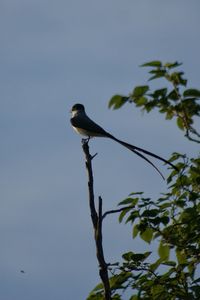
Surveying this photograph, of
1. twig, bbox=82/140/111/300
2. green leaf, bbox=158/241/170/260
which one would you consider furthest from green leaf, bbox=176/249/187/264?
twig, bbox=82/140/111/300

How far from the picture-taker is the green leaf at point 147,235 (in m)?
7.35

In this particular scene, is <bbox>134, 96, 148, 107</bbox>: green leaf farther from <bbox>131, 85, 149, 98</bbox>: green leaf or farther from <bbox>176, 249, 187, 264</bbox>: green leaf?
<bbox>176, 249, 187, 264</bbox>: green leaf

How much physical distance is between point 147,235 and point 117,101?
176 cm

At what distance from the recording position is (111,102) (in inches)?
239

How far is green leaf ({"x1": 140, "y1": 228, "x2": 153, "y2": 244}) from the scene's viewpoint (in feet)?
24.1

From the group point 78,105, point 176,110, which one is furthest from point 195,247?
point 78,105

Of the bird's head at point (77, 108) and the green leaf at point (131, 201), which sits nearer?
the green leaf at point (131, 201)

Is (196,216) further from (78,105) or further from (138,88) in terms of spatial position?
(78,105)

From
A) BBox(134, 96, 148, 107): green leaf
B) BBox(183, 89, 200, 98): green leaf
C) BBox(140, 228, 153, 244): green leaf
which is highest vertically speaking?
BBox(134, 96, 148, 107): green leaf

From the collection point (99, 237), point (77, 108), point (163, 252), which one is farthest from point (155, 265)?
point (77, 108)

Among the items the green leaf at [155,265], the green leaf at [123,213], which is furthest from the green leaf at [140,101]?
the green leaf at [155,265]

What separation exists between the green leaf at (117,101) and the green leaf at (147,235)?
1.72 meters

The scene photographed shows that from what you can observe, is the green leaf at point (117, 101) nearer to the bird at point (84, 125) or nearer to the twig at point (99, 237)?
the twig at point (99, 237)

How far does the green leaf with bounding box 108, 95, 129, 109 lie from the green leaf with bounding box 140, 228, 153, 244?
1.72m
